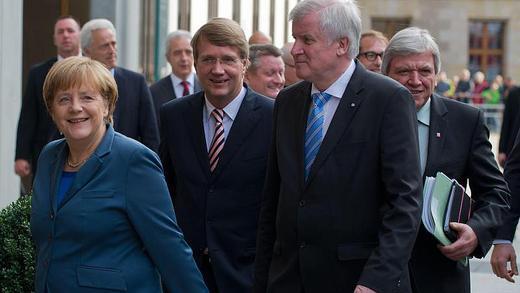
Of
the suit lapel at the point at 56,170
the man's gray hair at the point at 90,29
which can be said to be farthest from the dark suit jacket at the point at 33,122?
the suit lapel at the point at 56,170

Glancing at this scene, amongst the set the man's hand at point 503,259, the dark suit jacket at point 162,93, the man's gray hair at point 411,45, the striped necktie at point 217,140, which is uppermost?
the man's gray hair at point 411,45

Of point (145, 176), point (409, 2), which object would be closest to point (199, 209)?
point (145, 176)

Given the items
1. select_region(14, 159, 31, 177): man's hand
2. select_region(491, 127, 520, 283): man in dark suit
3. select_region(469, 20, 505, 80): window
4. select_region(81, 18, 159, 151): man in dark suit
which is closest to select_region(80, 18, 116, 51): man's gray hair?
select_region(81, 18, 159, 151): man in dark suit

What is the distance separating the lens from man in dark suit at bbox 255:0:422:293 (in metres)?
4.97

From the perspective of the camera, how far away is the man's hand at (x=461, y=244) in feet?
18.6

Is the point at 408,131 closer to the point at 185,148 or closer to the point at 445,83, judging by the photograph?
the point at 185,148

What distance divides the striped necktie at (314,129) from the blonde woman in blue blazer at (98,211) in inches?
25.0

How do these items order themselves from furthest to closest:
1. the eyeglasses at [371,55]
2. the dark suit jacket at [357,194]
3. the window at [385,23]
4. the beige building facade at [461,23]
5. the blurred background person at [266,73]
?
1. the beige building facade at [461,23]
2. the window at [385,23]
3. the eyeglasses at [371,55]
4. the blurred background person at [266,73]
5. the dark suit jacket at [357,194]

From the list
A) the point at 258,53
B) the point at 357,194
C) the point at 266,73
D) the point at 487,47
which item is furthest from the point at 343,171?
the point at 487,47

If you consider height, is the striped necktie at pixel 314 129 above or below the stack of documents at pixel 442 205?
above

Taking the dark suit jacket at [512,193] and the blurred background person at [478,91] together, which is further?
the blurred background person at [478,91]

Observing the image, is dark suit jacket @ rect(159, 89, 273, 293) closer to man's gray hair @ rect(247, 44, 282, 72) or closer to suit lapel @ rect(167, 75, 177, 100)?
man's gray hair @ rect(247, 44, 282, 72)

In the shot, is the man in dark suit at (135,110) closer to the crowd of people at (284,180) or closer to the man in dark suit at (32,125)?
the man in dark suit at (32,125)

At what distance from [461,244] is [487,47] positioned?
4966 centimetres
